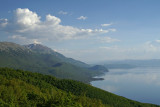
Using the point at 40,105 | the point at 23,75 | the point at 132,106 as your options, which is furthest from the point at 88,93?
the point at 40,105

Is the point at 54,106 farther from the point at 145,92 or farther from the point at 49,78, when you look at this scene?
the point at 145,92

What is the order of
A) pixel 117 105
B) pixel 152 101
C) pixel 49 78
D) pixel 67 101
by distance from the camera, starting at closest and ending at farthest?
pixel 67 101
pixel 117 105
pixel 49 78
pixel 152 101

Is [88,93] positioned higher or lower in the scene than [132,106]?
higher

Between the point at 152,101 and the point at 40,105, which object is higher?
the point at 40,105

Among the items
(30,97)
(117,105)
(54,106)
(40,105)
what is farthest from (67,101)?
(117,105)

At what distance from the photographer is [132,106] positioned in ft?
317

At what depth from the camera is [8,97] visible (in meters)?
32.7

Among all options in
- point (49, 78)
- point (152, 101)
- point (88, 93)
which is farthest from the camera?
point (152, 101)

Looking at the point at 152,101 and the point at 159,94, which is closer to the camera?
the point at 152,101

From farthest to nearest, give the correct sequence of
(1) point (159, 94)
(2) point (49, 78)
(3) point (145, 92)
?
1. (3) point (145, 92)
2. (1) point (159, 94)
3. (2) point (49, 78)

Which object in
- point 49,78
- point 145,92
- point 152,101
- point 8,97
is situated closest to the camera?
point 8,97

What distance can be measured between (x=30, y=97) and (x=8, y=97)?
4.36 meters

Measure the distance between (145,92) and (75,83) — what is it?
106 m

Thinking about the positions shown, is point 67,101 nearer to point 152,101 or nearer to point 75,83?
point 75,83
